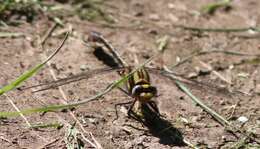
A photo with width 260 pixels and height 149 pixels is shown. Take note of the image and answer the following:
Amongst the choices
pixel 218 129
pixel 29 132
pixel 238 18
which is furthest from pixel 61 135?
pixel 238 18

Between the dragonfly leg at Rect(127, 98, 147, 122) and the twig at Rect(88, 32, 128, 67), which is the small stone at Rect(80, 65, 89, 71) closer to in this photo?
the twig at Rect(88, 32, 128, 67)

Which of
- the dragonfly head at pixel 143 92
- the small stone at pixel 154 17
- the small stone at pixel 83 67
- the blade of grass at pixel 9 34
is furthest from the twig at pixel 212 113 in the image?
the blade of grass at pixel 9 34

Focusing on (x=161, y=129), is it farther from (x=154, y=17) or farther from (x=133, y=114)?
(x=154, y=17)

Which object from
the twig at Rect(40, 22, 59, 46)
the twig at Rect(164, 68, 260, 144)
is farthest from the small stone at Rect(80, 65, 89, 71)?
the twig at Rect(164, 68, 260, 144)

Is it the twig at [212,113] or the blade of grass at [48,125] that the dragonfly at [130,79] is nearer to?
the twig at [212,113]

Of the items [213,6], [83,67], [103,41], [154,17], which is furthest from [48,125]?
[213,6]

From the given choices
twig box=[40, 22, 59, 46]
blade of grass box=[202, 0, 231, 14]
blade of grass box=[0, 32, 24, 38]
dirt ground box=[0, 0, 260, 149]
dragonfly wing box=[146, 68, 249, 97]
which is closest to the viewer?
dirt ground box=[0, 0, 260, 149]
